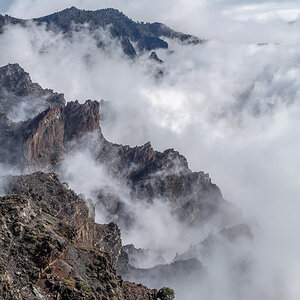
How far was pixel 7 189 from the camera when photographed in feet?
400

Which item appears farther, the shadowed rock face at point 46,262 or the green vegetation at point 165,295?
the green vegetation at point 165,295

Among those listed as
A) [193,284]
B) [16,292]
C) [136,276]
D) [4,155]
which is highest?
[16,292]

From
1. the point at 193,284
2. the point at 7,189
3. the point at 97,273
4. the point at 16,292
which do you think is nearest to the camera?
the point at 16,292

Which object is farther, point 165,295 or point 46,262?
point 165,295

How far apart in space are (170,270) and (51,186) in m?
78.2

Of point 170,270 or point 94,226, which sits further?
point 170,270

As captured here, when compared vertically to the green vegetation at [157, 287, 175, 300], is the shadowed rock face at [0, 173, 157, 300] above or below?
above

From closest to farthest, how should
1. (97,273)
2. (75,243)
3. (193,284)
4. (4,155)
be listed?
(97,273)
(75,243)
(193,284)
(4,155)

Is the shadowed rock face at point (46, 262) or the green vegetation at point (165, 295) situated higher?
the shadowed rock face at point (46, 262)

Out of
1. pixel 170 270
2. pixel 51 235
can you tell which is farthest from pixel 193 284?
pixel 51 235

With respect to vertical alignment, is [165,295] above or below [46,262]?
below

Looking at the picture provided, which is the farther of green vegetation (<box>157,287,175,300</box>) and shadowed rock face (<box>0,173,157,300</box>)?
green vegetation (<box>157,287,175,300</box>)

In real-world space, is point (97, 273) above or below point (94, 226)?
above

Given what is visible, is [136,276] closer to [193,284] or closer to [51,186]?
[193,284]
